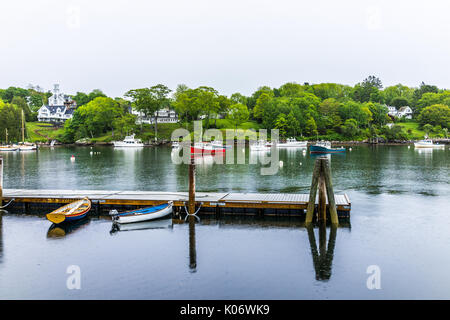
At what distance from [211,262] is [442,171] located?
5062 centimetres

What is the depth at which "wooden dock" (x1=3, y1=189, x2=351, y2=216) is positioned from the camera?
28.7 m

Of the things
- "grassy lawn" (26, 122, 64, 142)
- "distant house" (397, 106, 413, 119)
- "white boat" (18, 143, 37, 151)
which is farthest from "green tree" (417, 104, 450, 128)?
"grassy lawn" (26, 122, 64, 142)

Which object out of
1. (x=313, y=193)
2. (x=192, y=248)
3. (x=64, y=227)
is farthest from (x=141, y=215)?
(x=313, y=193)

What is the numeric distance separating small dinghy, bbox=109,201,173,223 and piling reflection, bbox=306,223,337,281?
1027 centimetres

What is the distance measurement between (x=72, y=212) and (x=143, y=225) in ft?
17.0

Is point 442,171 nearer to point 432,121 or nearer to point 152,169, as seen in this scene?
point 152,169

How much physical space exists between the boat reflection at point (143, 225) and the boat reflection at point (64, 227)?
8.96ft

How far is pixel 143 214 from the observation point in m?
27.7

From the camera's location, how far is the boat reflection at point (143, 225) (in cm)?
2702

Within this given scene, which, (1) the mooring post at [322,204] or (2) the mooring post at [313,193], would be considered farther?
(1) the mooring post at [322,204]

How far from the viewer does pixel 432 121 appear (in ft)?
567

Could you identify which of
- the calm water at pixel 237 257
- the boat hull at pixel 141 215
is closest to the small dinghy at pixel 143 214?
the boat hull at pixel 141 215

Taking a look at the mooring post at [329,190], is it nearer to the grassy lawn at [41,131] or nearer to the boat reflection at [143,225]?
the boat reflection at [143,225]

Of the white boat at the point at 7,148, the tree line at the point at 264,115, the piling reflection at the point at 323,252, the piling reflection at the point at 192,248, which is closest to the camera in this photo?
the piling reflection at the point at 323,252
